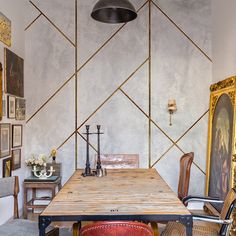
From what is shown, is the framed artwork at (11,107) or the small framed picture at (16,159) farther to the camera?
the small framed picture at (16,159)

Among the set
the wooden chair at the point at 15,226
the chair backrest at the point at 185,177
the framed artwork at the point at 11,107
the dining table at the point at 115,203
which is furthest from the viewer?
the framed artwork at the point at 11,107

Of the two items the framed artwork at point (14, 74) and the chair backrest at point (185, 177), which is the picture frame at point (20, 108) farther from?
the chair backrest at point (185, 177)

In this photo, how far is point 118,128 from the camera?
5020 mm

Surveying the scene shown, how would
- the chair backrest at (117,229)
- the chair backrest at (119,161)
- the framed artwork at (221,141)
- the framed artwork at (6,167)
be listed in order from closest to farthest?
the chair backrest at (117,229) < the framed artwork at (221,141) < the framed artwork at (6,167) < the chair backrest at (119,161)

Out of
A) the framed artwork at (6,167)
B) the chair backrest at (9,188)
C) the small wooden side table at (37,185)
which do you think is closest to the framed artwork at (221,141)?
the small wooden side table at (37,185)

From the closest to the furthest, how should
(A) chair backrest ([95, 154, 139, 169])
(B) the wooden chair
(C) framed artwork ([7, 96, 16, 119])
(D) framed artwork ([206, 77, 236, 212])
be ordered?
1. (B) the wooden chair
2. (D) framed artwork ([206, 77, 236, 212])
3. (C) framed artwork ([7, 96, 16, 119])
4. (A) chair backrest ([95, 154, 139, 169])

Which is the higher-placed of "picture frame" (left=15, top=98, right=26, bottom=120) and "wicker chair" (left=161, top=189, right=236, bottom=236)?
"picture frame" (left=15, top=98, right=26, bottom=120)

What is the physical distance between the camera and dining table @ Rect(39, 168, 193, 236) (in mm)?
2066

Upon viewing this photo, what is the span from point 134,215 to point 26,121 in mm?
3376

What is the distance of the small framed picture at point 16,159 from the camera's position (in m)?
4.43

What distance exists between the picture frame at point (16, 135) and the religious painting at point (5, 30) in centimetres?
115

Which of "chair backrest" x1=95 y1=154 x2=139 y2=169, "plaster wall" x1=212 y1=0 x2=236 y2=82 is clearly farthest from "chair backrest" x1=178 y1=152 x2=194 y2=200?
"plaster wall" x1=212 y1=0 x2=236 y2=82

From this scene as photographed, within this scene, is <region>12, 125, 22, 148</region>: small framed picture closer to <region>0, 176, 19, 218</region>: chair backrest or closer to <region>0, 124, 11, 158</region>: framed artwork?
<region>0, 124, 11, 158</region>: framed artwork

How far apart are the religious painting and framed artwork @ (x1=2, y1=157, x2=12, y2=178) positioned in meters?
1.54
